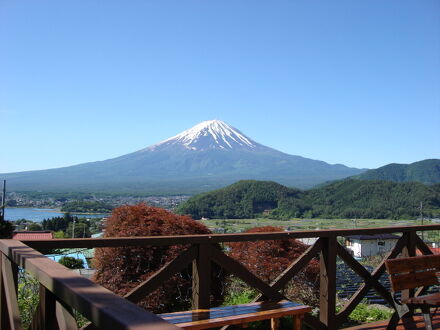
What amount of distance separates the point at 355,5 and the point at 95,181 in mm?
150239

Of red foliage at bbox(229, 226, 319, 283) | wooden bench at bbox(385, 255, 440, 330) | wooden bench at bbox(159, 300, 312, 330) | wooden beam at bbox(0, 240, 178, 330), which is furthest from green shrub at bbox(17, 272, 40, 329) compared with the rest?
red foliage at bbox(229, 226, 319, 283)

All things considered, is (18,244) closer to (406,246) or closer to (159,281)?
(159,281)

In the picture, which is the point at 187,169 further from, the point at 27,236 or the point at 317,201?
the point at 27,236

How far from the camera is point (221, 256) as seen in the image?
10.6ft

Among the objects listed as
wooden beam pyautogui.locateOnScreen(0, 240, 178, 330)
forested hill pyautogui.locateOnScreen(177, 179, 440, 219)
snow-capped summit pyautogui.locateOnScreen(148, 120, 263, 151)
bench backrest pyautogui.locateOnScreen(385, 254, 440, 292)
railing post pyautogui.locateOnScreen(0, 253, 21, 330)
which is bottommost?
forested hill pyautogui.locateOnScreen(177, 179, 440, 219)

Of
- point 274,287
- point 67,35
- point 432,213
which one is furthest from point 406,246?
point 432,213

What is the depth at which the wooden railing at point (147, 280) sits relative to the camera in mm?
997

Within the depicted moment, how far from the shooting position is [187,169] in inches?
7082

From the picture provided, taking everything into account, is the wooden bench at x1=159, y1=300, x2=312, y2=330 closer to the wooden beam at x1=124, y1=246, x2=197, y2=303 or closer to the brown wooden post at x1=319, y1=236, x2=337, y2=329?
the wooden beam at x1=124, y1=246, x2=197, y2=303

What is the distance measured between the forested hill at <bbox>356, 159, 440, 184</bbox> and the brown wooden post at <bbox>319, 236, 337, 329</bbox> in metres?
105

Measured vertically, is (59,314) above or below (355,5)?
below

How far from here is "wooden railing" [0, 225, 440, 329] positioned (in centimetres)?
100

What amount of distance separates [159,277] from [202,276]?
34 centimetres

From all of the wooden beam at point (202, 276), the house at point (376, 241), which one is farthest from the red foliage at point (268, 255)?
the wooden beam at point (202, 276)
